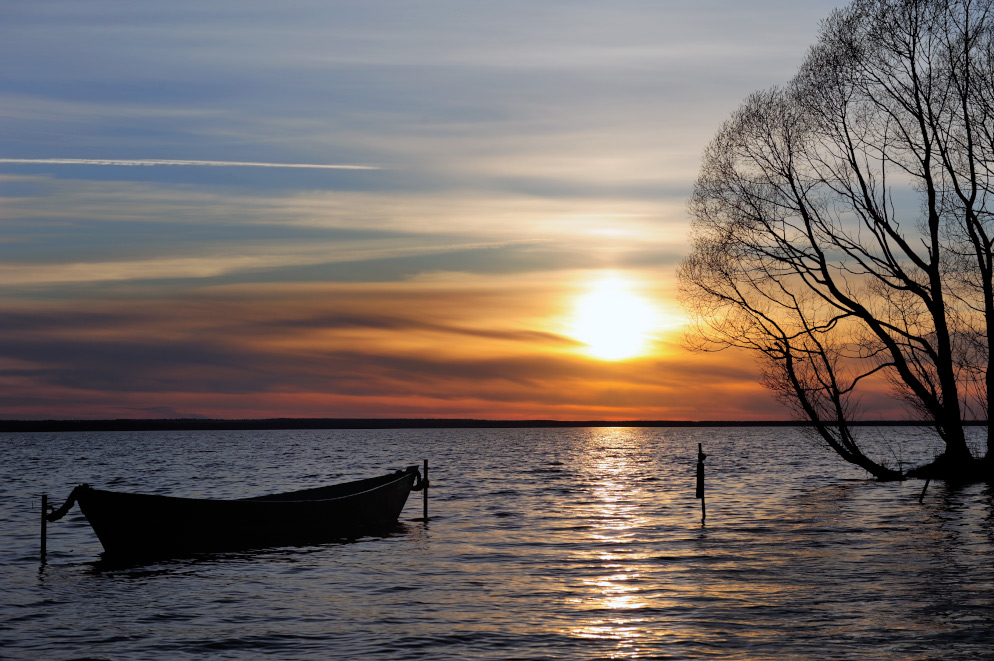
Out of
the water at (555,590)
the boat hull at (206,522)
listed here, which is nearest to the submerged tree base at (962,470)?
the water at (555,590)

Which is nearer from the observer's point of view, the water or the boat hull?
the water

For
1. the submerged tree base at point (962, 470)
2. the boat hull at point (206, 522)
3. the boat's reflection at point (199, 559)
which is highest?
the submerged tree base at point (962, 470)

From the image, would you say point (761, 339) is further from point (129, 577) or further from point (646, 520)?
point (129, 577)

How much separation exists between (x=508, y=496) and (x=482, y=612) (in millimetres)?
31839


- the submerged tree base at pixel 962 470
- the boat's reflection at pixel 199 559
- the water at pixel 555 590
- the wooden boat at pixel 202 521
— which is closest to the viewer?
the water at pixel 555 590

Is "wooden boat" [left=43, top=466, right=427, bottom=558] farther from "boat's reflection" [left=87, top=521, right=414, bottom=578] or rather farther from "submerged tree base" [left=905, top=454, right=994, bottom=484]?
"submerged tree base" [left=905, top=454, right=994, bottom=484]

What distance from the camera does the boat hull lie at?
84.6 ft

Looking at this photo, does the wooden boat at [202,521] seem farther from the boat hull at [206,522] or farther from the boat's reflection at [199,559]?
the boat's reflection at [199,559]

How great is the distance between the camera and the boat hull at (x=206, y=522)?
25.8 m

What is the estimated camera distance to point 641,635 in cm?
1596

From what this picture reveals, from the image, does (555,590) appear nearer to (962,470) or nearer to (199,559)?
(199,559)

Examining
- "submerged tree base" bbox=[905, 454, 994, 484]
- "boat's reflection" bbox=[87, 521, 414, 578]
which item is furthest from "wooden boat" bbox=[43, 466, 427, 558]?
"submerged tree base" bbox=[905, 454, 994, 484]

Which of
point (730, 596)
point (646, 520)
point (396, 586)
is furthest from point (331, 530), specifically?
point (730, 596)

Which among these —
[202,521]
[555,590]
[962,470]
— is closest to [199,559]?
[202,521]
